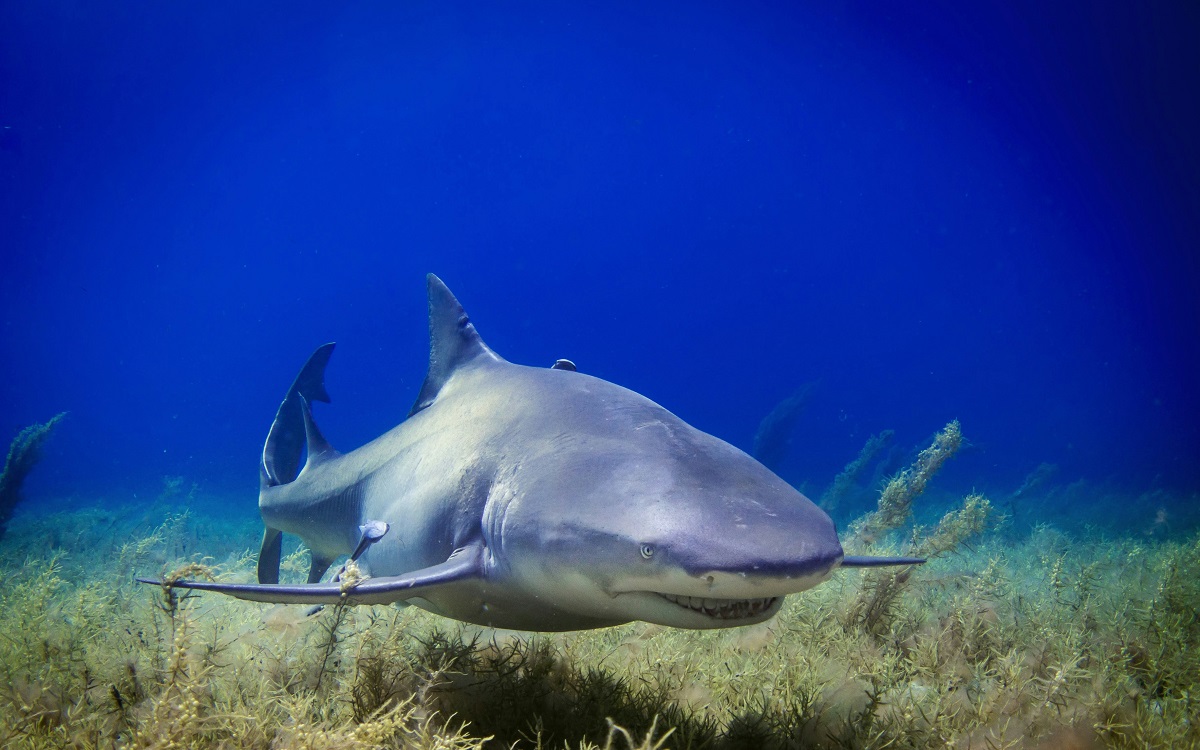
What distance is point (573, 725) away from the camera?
2.34 meters

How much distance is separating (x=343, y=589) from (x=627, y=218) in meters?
154

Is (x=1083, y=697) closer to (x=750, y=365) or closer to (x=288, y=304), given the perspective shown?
(x=750, y=365)

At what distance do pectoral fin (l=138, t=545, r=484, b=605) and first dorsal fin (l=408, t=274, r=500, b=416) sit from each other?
2.26 m

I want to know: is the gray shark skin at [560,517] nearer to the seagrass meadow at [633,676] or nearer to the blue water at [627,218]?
the seagrass meadow at [633,676]

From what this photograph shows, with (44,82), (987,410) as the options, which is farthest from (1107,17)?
(987,410)

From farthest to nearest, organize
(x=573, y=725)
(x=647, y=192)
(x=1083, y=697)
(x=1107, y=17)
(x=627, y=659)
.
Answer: (x=647, y=192), (x=1107, y=17), (x=627, y=659), (x=1083, y=697), (x=573, y=725)

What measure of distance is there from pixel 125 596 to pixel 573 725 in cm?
593

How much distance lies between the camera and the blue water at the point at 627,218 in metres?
47.1

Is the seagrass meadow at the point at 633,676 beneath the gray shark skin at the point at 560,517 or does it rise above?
beneath

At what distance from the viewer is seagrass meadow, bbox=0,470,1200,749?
2.19m

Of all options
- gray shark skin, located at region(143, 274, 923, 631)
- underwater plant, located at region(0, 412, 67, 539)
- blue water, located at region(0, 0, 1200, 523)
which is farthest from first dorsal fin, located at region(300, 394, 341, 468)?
blue water, located at region(0, 0, 1200, 523)

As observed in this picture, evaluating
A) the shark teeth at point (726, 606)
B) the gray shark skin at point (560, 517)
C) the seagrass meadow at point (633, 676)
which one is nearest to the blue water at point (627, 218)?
the seagrass meadow at point (633, 676)

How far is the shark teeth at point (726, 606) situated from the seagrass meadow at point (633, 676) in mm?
431

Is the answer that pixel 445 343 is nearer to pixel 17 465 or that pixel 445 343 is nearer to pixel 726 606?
pixel 726 606
